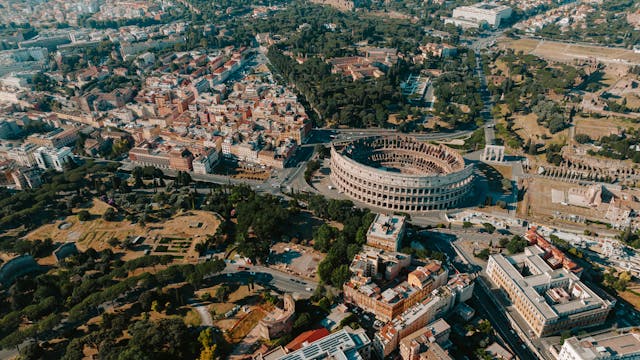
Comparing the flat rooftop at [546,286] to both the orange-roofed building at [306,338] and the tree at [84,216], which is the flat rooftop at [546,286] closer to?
the orange-roofed building at [306,338]

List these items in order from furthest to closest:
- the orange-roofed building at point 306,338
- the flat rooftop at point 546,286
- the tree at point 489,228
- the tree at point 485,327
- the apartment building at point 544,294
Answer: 1. the tree at point 489,228
2. the flat rooftop at point 546,286
3. the tree at point 485,327
4. the apartment building at point 544,294
5. the orange-roofed building at point 306,338

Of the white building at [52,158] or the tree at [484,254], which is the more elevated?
the white building at [52,158]

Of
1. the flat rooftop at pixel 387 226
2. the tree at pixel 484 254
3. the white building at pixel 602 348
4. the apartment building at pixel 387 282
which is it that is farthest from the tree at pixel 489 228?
the white building at pixel 602 348

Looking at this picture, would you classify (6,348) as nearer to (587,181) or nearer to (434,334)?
(434,334)

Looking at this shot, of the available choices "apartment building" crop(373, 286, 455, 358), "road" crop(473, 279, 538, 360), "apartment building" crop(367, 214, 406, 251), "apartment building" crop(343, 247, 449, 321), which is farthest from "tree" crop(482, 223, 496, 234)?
"apartment building" crop(373, 286, 455, 358)

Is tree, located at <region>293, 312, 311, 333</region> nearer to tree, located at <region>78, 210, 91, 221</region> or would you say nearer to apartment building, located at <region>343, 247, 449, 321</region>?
apartment building, located at <region>343, 247, 449, 321</region>
